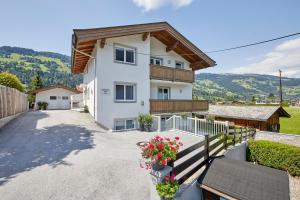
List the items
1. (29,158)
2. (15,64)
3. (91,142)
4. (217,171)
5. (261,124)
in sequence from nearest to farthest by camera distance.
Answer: (217,171) < (29,158) < (91,142) < (261,124) < (15,64)

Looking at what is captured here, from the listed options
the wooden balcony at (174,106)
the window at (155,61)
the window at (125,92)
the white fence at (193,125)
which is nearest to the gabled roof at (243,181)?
the white fence at (193,125)

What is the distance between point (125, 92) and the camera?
46.8 feet

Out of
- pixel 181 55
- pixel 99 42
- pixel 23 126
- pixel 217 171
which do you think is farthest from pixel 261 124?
pixel 23 126

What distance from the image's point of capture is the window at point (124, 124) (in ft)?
45.3

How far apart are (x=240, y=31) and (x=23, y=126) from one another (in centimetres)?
1773

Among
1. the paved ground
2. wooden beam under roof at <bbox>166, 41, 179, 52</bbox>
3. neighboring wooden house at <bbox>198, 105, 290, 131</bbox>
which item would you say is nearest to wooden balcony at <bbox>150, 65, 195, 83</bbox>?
wooden beam under roof at <bbox>166, 41, 179, 52</bbox>

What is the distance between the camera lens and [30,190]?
4.76m

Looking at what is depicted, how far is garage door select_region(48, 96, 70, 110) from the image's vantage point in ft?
93.5

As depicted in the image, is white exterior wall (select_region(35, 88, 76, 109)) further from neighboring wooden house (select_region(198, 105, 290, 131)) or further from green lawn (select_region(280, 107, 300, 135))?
green lawn (select_region(280, 107, 300, 135))

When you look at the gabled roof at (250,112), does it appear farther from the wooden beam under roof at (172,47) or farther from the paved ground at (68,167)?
the paved ground at (68,167)

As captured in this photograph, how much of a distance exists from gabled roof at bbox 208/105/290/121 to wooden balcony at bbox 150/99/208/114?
9.37 m

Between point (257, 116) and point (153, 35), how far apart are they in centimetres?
1810

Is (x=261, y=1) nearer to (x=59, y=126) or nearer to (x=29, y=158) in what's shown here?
(x=29, y=158)

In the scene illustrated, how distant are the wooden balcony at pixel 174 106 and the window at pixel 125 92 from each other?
190cm
